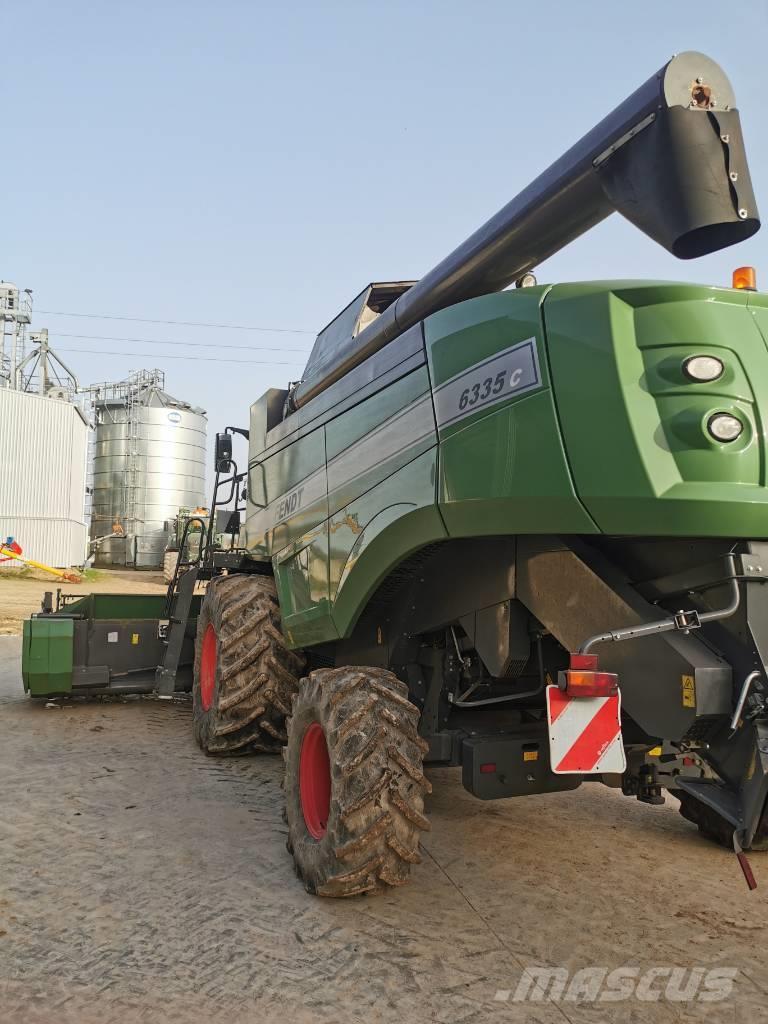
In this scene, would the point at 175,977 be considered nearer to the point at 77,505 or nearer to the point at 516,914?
the point at 516,914

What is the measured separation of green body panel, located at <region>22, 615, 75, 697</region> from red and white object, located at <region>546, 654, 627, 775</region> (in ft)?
18.4

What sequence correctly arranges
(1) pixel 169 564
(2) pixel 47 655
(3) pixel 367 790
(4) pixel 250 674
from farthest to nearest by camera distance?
(1) pixel 169 564 → (2) pixel 47 655 → (4) pixel 250 674 → (3) pixel 367 790

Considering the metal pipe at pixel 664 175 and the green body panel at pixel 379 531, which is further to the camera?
the green body panel at pixel 379 531

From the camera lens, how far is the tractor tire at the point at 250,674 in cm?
534

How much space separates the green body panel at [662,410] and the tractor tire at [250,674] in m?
3.01

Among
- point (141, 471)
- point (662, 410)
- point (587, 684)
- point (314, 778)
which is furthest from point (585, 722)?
point (141, 471)

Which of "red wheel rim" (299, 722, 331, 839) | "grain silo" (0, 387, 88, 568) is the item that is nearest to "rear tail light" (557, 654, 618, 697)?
"red wheel rim" (299, 722, 331, 839)

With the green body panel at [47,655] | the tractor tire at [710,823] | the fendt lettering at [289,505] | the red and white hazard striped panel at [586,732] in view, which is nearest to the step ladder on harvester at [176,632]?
the green body panel at [47,655]

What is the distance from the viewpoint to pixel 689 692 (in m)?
2.66

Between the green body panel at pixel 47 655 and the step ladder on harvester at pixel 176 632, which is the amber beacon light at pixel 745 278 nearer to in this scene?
the step ladder on harvester at pixel 176 632

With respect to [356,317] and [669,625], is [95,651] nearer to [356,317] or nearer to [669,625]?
[356,317]

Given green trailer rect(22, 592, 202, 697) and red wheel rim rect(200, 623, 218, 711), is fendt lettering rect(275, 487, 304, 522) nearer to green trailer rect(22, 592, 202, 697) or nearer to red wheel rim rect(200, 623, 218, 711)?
red wheel rim rect(200, 623, 218, 711)

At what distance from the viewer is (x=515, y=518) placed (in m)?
2.85

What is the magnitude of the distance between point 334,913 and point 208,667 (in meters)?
3.14
